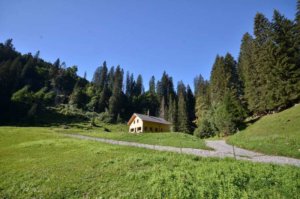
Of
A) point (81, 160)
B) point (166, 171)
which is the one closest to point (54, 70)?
point (81, 160)

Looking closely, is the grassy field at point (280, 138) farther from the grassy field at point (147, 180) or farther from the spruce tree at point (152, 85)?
the spruce tree at point (152, 85)

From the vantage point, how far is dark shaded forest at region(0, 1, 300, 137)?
35.7 m

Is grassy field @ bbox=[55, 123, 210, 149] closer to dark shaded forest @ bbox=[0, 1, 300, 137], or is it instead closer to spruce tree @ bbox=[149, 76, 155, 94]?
dark shaded forest @ bbox=[0, 1, 300, 137]

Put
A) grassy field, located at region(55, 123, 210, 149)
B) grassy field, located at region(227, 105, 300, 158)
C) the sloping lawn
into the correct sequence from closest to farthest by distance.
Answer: grassy field, located at region(227, 105, 300, 158) → the sloping lawn → grassy field, located at region(55, 123, 210, 149)

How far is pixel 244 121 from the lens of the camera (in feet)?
149

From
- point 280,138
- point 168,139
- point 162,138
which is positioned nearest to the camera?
point 280,138

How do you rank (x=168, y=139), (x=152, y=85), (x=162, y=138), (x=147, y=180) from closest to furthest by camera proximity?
(x=147, y=180), (x=168, y=139), (x=162, y=138), (x=152, y=85)

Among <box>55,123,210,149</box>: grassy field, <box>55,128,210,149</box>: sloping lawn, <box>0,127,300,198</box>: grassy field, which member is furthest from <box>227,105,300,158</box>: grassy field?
<box>0,127,300,198</box>: grassy field

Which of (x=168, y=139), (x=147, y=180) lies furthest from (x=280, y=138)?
(x=147, y=180)

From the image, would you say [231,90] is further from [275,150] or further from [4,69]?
[4,69]

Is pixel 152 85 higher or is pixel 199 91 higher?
pixel 152 85

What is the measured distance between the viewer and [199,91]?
74688 mm

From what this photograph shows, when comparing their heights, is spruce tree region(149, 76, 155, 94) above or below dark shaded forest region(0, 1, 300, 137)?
above

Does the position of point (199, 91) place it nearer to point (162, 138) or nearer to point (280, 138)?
point (162, 138)
